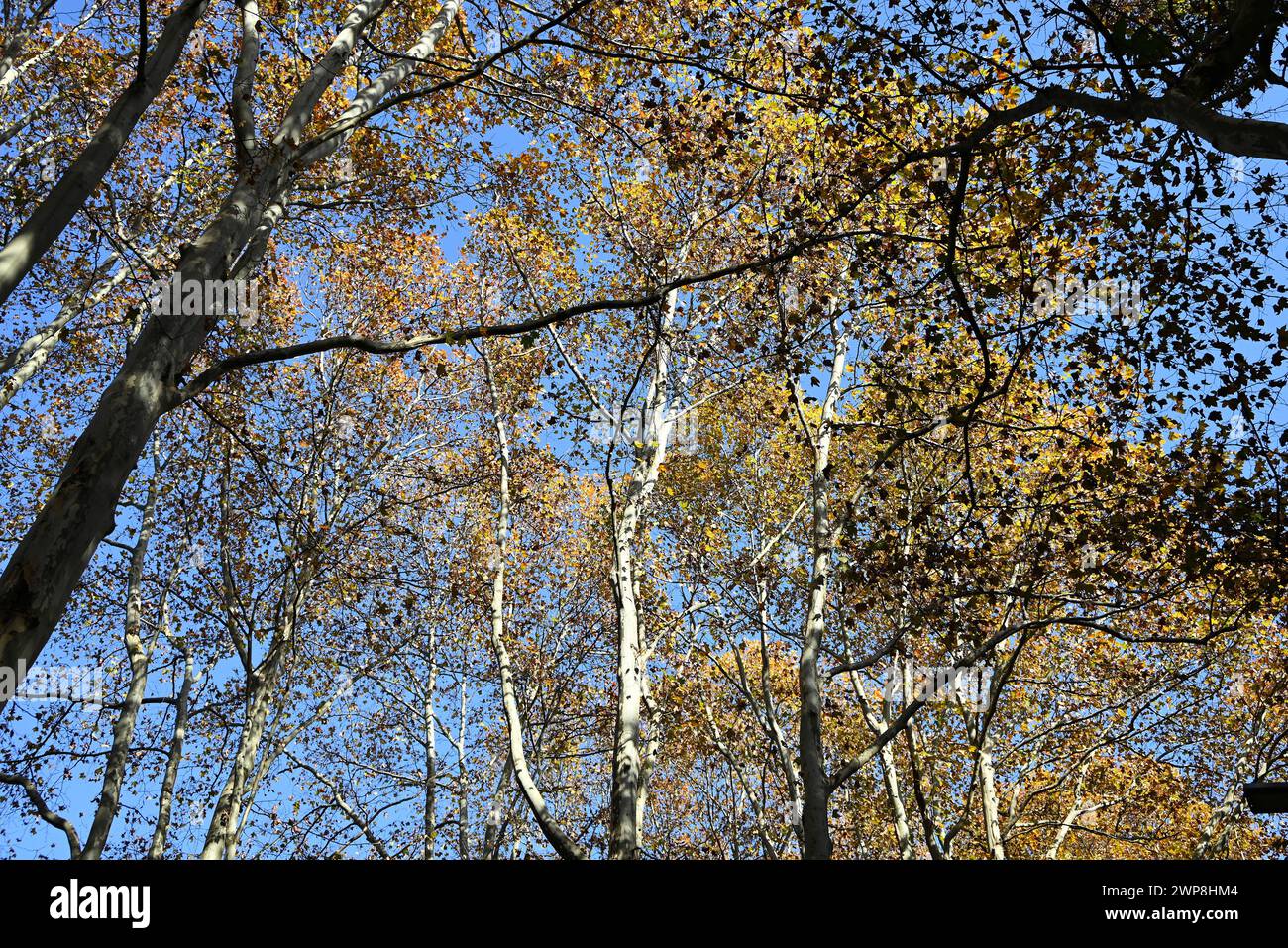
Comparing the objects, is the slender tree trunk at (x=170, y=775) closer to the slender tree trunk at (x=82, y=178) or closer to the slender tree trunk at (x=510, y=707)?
the slender tree trunk at (x=510, y=707)

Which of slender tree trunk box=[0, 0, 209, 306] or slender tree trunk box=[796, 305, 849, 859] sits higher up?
slender tree trunk box=[0, 0, 209, 306]

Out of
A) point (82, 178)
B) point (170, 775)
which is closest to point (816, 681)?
point (82, 178)

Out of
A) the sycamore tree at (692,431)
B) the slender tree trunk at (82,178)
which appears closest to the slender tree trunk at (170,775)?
the sycamore tree at (692,431)

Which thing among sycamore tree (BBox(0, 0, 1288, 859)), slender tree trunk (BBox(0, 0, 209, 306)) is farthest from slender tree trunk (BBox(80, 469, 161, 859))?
slender tree trunk (BBox(0, 0, 209, 306))

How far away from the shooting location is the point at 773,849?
1209 cm

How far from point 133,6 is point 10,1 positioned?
3395 millimetres

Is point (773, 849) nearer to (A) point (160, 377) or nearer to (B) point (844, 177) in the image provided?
(B) point (844, 177)

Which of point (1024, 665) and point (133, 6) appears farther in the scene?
point (1024, 665)

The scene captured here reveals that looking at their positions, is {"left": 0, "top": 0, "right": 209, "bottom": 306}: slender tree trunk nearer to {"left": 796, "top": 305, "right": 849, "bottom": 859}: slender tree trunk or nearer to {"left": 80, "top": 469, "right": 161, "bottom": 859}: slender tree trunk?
{"left": 796, "top": 305, "right": 849, "bottom": 859}: slender tree trunk

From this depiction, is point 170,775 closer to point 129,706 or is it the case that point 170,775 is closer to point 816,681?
point 129,706

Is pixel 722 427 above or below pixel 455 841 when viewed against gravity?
above

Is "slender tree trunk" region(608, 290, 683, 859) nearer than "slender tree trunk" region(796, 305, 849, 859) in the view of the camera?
No

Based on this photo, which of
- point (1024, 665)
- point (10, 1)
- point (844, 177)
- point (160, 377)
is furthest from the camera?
point (1024, 665)
